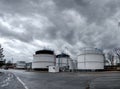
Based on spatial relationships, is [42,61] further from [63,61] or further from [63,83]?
[63,83]

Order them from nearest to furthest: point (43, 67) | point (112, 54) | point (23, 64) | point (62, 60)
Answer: point (43, 67) < point (62, 60) < point (112, 54) < point (23, 64)

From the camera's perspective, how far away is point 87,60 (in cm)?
8406

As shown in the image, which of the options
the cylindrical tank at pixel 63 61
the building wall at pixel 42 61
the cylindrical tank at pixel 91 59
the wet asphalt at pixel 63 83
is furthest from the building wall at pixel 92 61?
the wet asphalt at pixel 63 83

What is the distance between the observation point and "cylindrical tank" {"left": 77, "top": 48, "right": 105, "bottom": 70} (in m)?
83.2

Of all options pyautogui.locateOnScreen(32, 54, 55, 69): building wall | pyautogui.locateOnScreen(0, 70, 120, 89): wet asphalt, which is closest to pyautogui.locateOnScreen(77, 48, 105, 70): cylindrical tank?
pyautogui.locateOnScreen(32, 54, 55, 69): building wall

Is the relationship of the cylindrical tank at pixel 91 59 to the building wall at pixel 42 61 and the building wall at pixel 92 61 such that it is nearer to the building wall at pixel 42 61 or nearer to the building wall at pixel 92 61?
the building wall at pixel 92 61

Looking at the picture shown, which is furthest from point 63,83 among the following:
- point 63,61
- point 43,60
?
point 63,61

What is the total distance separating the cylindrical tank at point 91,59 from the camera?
83.2 m

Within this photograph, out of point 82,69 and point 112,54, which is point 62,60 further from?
point 112,54

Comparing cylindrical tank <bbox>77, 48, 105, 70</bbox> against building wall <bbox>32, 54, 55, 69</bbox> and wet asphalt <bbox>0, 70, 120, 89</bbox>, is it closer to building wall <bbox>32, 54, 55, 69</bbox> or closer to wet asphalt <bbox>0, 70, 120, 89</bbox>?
building wall <bbox>32, 54, 55, 69</bbox>

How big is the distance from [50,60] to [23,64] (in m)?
60.5

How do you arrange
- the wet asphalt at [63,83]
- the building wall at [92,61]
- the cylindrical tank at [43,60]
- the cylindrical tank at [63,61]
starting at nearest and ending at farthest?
1. the wet asphalt at [63,83]
2. the building wall at [92,61]
3. the cylindrical tank at [43,60]
4. the cylindrical tank at [63,61]

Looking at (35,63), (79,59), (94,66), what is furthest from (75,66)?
(35,63)

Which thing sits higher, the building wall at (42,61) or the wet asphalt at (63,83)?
the building wall at (42,61)
